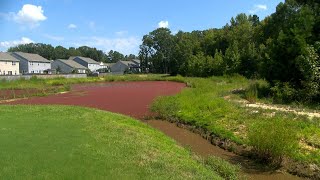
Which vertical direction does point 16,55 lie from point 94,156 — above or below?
above

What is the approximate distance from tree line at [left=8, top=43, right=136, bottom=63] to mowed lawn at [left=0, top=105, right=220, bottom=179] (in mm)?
153078

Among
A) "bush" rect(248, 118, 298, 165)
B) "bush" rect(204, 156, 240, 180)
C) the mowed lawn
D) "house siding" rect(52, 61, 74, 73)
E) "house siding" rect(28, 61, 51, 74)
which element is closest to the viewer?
the mowed lawn

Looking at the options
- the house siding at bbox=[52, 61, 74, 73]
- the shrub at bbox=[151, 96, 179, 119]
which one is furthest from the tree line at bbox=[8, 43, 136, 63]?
the shrub at bbox=[151, 96, 179, 119]

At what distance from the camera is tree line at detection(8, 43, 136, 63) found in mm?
160875

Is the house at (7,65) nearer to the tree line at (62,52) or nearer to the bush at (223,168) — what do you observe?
the tree line at (62,52)

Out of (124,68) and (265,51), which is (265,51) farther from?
(124,68)

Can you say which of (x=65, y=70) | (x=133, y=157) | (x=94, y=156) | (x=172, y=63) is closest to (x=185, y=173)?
(x=133, y=157)

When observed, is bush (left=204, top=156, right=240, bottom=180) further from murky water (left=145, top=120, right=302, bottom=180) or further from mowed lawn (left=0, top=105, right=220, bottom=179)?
murky water (left=145, top=120, right=302, bottom=180)

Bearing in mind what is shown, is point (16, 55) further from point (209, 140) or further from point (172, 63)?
point (209, 140)

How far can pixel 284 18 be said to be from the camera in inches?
2188

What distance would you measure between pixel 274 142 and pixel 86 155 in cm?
591

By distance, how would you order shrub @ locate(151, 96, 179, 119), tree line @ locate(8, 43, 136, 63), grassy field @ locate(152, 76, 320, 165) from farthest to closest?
tree line @ locate(8, 43, 136, 63)
shrub @ locate(151, 96, 179, 119)
grassy field @ locate(152, 76, 320, 165)

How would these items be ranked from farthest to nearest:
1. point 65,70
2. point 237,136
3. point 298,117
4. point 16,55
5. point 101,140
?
point 65,70 → point 16,55 → point 298,117 → point 237,136 → point 101,140

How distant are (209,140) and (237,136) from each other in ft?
4.16
